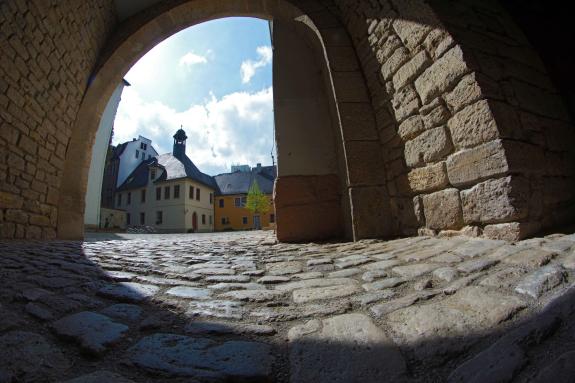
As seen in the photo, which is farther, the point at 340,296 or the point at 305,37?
the point at 305,37

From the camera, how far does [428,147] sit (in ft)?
7.62

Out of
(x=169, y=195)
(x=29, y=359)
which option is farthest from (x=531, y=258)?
(x=169, y=195)

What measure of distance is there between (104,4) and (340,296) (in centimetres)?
588

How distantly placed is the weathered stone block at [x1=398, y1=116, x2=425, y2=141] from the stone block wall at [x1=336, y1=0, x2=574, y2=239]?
0.03 ft

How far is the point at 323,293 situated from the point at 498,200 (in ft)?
4.64

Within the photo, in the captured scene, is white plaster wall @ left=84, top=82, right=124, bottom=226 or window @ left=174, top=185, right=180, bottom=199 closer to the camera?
white plaster wall @ left=84, top=82, right=124, bottom=226

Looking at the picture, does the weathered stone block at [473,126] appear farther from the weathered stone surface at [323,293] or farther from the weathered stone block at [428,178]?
the weathered stone surface at [323,293]

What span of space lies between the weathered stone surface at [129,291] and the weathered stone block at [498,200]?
2.20m

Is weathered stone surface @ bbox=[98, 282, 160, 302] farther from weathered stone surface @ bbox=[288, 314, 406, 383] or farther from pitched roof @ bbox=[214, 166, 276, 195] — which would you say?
pitched roof @ bbox=[214, 166, 276, 195]

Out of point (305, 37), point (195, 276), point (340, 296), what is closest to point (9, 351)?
point (195, 276)

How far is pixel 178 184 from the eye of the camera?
25.0 meters

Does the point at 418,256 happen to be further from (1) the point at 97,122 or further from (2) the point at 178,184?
(2) the point at 178,184

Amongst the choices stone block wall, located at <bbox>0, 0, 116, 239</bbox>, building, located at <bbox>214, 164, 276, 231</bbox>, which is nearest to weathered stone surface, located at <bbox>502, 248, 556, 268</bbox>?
stone block wall, located at <bbox>0, 0, 116, 239</bbox>

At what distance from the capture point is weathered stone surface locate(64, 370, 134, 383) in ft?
2.29
